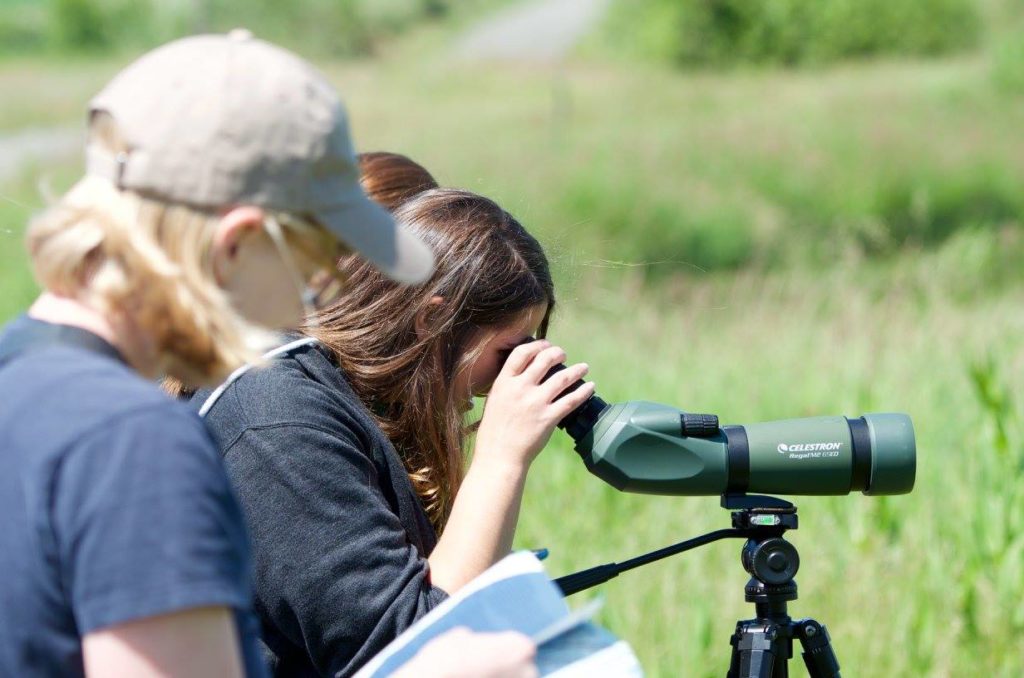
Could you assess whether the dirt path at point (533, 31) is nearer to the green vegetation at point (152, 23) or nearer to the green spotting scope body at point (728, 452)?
the green vegetation at point (152, 23)

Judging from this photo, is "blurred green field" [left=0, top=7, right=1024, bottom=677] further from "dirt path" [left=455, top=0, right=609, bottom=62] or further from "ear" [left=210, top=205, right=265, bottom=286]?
"dirt path" [left=455, top=0, right=609, bottom=62]

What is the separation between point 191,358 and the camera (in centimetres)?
101

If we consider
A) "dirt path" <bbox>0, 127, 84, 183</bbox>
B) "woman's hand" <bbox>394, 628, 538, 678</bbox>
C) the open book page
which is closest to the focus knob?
the open book page

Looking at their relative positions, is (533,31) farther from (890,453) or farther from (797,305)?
(890,453)

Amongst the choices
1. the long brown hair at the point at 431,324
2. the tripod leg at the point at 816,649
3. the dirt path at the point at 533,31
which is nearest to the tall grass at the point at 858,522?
the tripod leg at the point at 816,649

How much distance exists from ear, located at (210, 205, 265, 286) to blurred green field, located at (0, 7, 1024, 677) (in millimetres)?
493

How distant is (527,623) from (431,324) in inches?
27.4

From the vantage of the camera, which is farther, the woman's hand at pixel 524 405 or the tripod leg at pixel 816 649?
the tripod leg at pixel 816 649

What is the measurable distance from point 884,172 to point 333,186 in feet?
47.1

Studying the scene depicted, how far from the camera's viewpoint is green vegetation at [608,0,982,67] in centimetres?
2538

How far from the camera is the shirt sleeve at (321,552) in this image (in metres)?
1.53

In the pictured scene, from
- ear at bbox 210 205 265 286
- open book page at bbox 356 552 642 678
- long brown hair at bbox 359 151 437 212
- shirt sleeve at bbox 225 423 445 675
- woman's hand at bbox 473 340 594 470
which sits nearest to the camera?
ear at bbox 210 205 265 286

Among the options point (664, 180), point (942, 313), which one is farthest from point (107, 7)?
point (942, 313)

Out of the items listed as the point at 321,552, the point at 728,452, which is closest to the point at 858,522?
the point at 728,452
